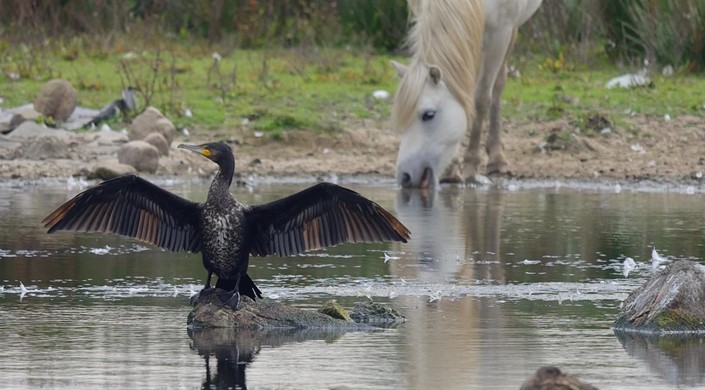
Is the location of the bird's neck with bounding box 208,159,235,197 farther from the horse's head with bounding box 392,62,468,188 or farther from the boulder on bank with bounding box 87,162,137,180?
the boulder on bank with bounding box 87,162,137,180

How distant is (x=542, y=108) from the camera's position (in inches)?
702

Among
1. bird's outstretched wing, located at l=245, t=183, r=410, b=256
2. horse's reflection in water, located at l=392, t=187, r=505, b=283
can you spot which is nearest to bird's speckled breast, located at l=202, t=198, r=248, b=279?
bird's outstretched wing, located at l=245, t=183, r=410, b=256

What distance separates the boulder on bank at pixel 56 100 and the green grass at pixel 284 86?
0.71 m

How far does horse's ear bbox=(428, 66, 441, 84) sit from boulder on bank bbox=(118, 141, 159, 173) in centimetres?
281

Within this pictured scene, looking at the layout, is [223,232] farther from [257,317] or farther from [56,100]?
[56,100]

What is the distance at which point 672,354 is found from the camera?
24.2 ft

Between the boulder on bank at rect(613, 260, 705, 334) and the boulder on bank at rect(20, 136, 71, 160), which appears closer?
the boulder on bank at rect(613, 260, 705, 334)

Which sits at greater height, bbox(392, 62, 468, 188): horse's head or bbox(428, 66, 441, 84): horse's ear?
bbox(428, 66, 441, 84): horse's ear

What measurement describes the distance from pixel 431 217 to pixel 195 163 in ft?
13.0

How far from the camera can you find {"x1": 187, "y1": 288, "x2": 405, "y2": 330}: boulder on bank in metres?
8.01

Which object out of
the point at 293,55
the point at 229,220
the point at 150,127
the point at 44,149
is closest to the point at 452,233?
the point at 229,220

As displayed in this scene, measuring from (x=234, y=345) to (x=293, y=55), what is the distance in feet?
45.3

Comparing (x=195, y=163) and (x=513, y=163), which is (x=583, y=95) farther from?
(x=195, y=163)

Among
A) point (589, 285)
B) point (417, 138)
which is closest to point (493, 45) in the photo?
point (417, 138)
